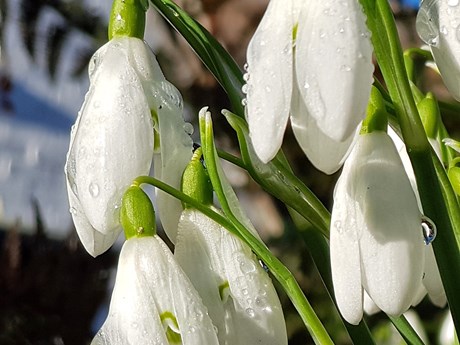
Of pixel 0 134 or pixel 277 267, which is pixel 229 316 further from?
pixel 0 134

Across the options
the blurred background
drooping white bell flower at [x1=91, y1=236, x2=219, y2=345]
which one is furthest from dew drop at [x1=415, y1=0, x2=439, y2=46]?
the blurred background

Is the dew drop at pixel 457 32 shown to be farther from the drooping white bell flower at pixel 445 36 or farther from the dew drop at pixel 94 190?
the dew drop at pixel 94 190

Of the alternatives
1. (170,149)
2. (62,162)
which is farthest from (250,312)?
(62,162)

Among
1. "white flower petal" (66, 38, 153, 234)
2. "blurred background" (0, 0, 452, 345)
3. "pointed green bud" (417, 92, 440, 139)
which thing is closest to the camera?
"white flower petal" (66, 38, 153, 234)

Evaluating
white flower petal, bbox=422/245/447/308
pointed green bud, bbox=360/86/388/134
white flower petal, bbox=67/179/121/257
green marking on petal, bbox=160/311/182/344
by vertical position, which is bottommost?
white flower petal, bbox=422/245/447/308

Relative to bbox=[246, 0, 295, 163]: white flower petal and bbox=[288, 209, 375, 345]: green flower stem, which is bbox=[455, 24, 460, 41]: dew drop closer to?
bbox=[246, 0, 295, 163]: white flower petal

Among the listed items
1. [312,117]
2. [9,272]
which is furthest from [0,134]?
[312,117]

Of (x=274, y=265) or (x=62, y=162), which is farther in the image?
(x=62, y=162)

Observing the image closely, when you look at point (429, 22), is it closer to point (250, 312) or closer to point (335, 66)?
point (335, 66)
